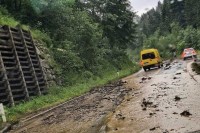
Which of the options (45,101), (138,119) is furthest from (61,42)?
(138,119)

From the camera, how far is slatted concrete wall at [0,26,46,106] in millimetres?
18750

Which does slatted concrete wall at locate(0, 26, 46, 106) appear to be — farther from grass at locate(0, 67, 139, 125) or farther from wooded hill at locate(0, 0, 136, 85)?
wooded hill at locate(0, 0, 136, 85)

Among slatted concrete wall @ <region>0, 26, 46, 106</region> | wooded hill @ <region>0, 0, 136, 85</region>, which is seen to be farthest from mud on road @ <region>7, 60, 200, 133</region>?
wooded hill @ <region>0, 0, 136, 85</region>

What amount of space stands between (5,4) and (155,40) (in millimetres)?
62757

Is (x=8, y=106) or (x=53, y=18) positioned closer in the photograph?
(x=8, y=106)

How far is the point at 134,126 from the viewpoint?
8930 mm

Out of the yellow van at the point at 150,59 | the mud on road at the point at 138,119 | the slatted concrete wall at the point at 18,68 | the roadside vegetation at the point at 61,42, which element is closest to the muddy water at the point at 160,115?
the mud on road at the point at 138,119

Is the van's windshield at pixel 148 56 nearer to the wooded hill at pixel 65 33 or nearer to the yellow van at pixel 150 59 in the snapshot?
the yellow van at pixel 150 59

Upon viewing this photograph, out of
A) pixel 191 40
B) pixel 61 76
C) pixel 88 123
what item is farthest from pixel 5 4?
pixel 191 40

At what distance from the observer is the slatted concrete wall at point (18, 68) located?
61.5 feet

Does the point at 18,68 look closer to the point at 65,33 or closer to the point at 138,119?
the point at 65,33

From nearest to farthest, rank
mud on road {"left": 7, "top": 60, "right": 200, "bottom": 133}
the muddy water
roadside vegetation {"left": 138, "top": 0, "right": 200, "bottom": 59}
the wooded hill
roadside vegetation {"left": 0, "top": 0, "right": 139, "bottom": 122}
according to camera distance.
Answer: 1. the muddy water
2. mud on road {"left": 7, "top": 60, "right": 200, "bottom": 133}
3. roadside vegetation {"left": 0, "top": 0, "right": 139, "bottom": 122}
4. the wooded hill
5. roadside vegetation {"left": 138, "top": 0, "right": 200, "bottom": 59}

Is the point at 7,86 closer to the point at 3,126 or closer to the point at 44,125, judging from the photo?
the point at 3,126

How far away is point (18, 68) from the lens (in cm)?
2050
